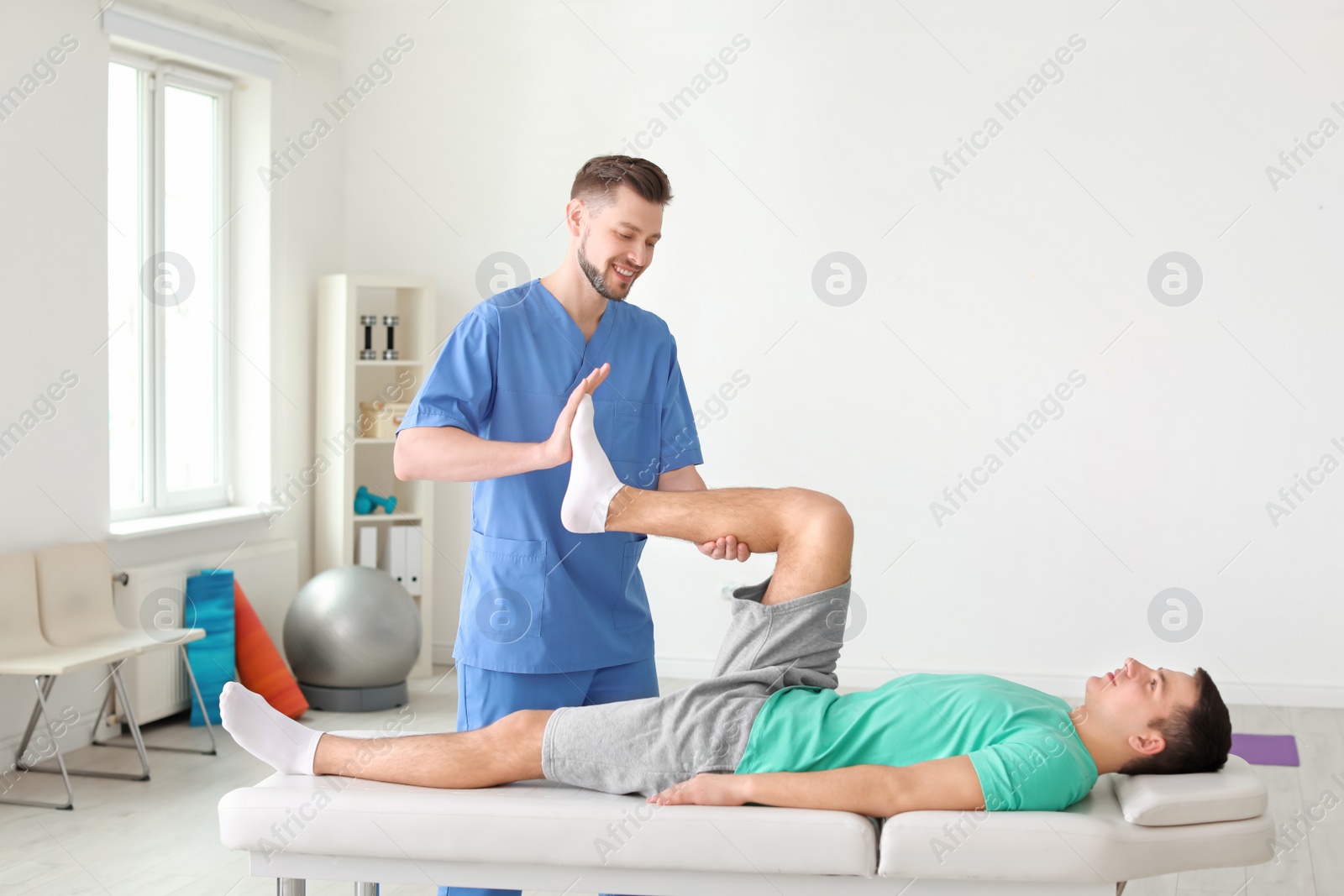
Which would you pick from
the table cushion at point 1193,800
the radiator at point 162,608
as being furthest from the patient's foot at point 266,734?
the radiator at point 162,608

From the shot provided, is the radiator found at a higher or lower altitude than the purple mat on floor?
higher

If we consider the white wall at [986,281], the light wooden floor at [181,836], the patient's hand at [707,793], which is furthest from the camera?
the white wall at [986,281]

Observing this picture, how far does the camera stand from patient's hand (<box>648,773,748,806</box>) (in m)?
1.58

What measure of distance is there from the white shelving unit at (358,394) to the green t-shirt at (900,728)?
2968 millimetres

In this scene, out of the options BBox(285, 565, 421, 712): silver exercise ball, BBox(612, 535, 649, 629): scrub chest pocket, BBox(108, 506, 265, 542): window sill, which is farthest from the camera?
BBox(285, 565, 421, 712): silver exercise ball

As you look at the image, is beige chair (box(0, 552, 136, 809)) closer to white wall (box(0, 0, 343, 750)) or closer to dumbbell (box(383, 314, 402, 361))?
white wall (box(0, 0, 343, 750))

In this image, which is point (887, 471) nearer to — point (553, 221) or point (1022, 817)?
point (553, 221)

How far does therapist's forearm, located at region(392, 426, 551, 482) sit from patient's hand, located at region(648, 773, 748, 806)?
474mm

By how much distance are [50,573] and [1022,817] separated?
2.91m

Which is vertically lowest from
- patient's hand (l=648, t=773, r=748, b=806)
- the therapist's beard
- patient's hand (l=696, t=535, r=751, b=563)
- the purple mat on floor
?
the purple mat on floor

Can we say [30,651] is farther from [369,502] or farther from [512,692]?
[512,692]

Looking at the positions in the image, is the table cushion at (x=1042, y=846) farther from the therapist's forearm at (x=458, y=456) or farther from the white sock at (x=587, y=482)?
the therapist's forearm at (x=458, y=456)

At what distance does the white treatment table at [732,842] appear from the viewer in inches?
58.6

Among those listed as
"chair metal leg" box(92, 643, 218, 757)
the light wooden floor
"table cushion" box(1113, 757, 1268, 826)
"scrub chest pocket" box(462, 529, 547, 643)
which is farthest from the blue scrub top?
"chair metal leg" box(92, 643, 218, 757)
